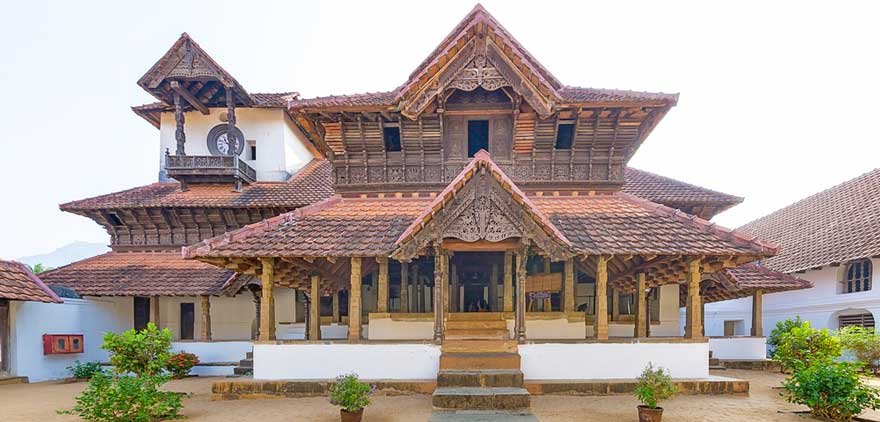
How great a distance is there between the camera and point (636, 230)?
10.5 meters

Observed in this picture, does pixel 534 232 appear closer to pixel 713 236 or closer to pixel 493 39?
pixel 713 236

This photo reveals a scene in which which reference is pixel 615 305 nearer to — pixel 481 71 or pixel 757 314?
pixel 757 314

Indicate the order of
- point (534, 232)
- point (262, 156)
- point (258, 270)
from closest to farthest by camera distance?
point (534, 232), point (258, 270), point (262, 156)

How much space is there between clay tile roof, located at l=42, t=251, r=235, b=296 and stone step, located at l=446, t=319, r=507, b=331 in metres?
8.16

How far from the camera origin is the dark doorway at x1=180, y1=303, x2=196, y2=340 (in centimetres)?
1722

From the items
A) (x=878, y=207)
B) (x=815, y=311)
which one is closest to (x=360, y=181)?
(x=815, y=311)

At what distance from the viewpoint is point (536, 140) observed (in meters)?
12.3

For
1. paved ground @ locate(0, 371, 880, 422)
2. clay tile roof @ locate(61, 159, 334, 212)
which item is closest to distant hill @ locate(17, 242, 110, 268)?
clay tile roof @ locate(61, 159, 334, 212)

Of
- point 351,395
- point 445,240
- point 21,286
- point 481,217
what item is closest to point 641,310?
point 481,217

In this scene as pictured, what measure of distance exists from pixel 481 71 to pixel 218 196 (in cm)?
1155

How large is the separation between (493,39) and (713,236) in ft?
22.9

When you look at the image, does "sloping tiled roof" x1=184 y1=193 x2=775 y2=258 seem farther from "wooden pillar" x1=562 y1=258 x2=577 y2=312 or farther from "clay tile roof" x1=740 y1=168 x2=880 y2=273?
"clay tile roof" x1=740 y1=168 x2=880 y2=273

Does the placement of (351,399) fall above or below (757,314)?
above

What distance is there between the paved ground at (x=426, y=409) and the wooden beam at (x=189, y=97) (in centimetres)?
1103
